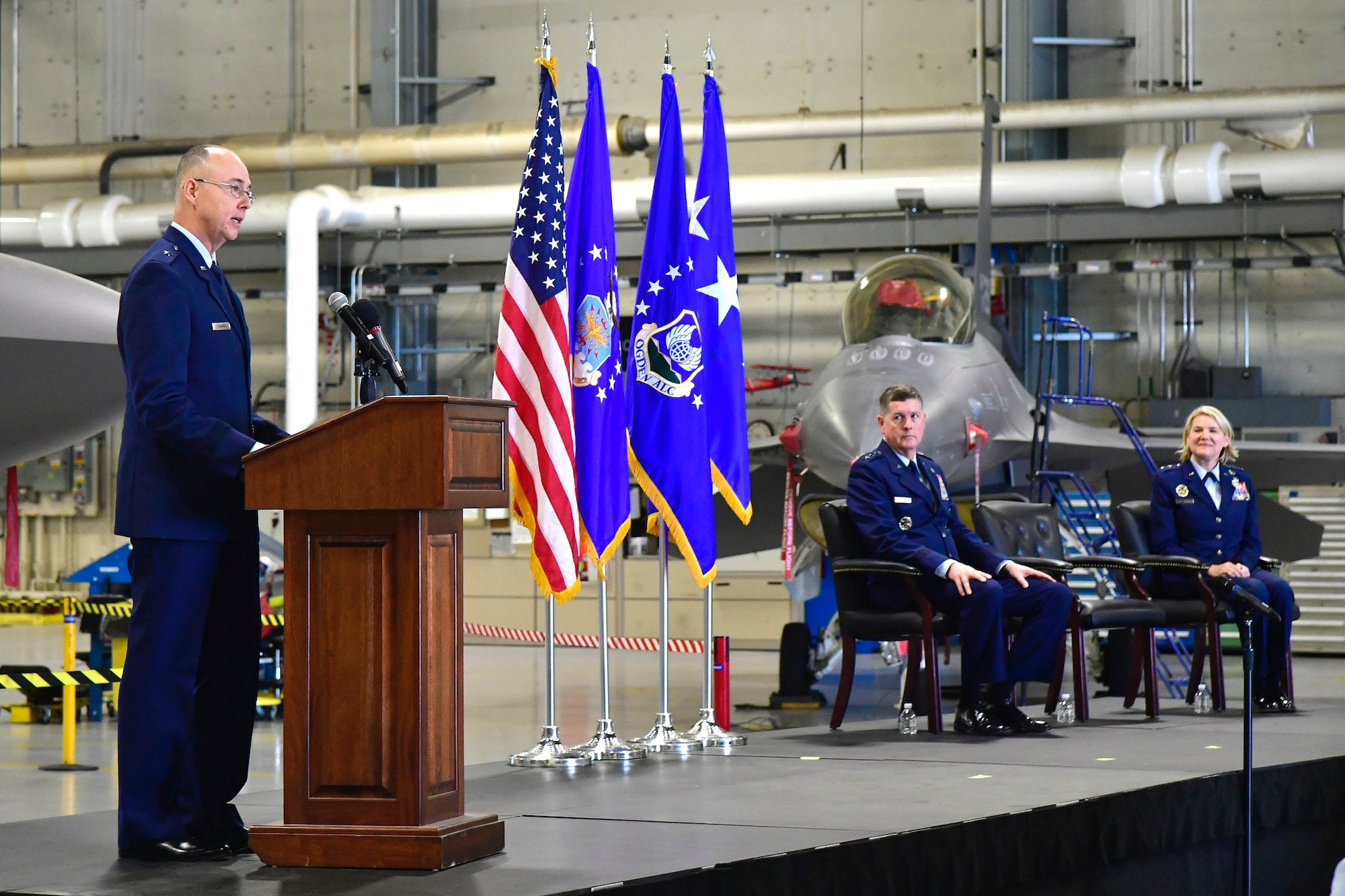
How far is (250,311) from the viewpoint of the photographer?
1697 centimetres

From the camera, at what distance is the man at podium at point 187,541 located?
9.52 feet

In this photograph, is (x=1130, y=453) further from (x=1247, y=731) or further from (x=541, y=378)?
(x=1247, y=731)

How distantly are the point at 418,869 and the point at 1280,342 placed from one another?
12.4 m

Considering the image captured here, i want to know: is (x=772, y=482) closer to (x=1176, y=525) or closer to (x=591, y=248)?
(x=1176, y=525)

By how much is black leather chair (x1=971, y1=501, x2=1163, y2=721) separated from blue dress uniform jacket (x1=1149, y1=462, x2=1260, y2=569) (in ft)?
0.98

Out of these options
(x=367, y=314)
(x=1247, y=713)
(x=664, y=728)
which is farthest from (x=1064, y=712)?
(x=367, y=314)

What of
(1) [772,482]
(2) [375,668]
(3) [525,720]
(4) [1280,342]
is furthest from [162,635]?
(4) [1280,342]

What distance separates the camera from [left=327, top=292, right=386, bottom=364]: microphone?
289cm

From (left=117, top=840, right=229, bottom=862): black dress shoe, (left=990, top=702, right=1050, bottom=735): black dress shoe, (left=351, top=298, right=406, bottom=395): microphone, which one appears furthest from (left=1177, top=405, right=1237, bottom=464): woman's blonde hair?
(left=117, top=840, right=229, bottom=862): black dress shoe

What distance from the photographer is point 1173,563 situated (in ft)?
19.7

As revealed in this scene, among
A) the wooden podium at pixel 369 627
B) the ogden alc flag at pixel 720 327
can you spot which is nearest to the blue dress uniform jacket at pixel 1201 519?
the ogden alc flag at pixel 720 327

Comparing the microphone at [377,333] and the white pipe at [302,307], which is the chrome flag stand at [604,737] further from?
the white pipe at [302,307]

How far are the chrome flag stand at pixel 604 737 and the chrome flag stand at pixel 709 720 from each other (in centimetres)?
21

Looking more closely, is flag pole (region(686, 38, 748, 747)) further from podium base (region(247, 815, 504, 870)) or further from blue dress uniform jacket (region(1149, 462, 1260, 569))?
podium base (region(247, 815, 504, 870))
